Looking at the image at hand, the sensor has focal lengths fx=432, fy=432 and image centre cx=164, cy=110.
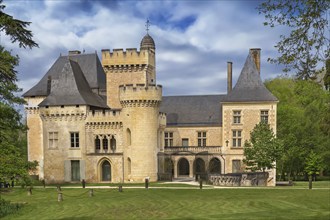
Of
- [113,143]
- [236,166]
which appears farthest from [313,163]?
[113,143]

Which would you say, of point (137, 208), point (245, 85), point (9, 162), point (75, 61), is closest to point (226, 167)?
point (245, 85)

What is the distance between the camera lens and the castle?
38000 millimetres

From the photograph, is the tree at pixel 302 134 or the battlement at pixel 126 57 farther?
the tree at pixel 302 134

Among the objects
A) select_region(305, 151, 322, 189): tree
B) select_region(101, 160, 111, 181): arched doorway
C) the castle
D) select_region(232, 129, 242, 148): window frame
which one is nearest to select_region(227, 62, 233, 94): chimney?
the castle

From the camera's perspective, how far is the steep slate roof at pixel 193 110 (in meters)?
46.5

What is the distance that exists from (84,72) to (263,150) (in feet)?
64.0

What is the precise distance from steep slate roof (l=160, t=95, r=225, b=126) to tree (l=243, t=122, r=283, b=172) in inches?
331

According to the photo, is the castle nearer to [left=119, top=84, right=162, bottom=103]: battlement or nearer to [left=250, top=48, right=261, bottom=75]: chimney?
[left=119, top=84, right=162, bottom=103]: battlement

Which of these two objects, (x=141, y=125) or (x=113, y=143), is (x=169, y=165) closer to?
(x=113, y=143)

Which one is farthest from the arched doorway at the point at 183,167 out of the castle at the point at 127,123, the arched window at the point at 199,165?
the arched window at the point at 199,165

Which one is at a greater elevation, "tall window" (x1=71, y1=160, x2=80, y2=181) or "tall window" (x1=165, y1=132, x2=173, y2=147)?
"tall window" (x1=165, y1=132, x2=173, y2=147)

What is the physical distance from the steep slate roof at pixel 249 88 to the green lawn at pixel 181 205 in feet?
50.4

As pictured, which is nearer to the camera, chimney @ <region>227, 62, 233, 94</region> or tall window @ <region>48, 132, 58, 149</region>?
tall window @ <region>48, 132, 58, 149</region>

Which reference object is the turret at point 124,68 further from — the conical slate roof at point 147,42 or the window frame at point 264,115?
the window frame at point 264,115
